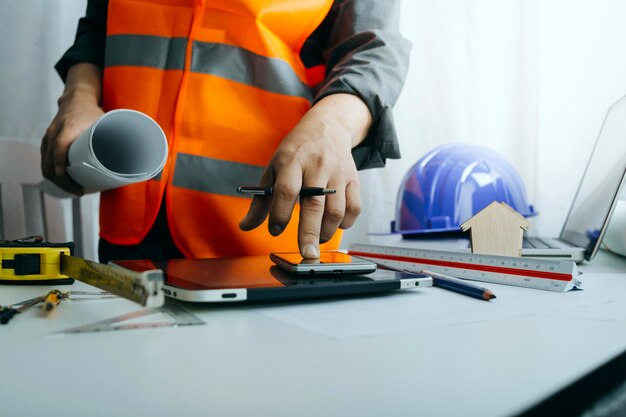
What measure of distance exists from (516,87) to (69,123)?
1.29 meters

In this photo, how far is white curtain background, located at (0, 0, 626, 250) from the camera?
1.37 meters

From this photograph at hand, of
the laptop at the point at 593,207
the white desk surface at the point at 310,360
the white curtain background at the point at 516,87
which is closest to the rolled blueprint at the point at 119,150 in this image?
the white desk surface at the point at 310,360

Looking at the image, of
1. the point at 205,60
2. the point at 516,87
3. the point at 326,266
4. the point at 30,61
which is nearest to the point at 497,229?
the point at 326,266

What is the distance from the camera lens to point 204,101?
2.72ft

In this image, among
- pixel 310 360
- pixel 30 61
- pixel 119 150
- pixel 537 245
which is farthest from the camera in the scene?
pixel 30 61

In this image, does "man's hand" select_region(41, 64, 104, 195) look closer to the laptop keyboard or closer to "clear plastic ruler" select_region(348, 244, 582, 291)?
"clear plastic ruler" select_region(348, 244, 582, 291)

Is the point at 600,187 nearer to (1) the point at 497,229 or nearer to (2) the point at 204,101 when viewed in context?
(1) the point at 497,229

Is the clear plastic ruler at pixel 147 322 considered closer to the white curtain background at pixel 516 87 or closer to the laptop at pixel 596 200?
the laptop at pixel 596 200

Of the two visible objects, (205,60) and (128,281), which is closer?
(128,281)

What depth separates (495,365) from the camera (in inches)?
11.4

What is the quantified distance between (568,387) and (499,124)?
144 centimetres

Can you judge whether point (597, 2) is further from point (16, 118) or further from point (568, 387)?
point (16, 118)

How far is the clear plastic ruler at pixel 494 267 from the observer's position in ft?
1.87

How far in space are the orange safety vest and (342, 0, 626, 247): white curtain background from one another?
827mm
